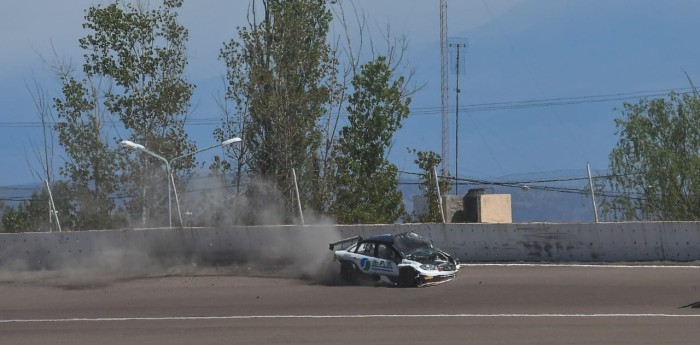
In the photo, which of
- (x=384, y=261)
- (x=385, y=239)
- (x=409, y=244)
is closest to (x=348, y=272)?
(x=384, y=261)

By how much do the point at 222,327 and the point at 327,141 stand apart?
Result: 32.7 meters

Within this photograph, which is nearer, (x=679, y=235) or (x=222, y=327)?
(x=222, y=327)

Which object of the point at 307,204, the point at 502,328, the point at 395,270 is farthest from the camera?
the point at 307,204

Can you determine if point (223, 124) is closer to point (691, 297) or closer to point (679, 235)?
point (679, 235)

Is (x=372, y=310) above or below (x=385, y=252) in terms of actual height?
below

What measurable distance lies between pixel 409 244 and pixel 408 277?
3.26 ft

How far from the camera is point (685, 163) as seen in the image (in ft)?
154

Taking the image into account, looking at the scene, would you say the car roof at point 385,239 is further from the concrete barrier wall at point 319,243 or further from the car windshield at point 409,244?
the concrete barrier wall at point 319,243

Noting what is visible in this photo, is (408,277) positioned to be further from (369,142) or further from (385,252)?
(369,142)

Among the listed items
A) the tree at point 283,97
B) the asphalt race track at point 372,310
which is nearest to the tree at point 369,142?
the tree at point 283,97

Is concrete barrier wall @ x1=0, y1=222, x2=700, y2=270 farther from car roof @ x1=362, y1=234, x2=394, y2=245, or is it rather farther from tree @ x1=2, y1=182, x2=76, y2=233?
car roof @ x1=362, y1=234, x2=394, y2=245

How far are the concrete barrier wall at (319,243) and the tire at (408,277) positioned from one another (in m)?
3.85

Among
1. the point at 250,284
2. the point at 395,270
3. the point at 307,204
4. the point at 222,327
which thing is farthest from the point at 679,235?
the point at 307,204

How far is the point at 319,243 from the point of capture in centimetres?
2859
